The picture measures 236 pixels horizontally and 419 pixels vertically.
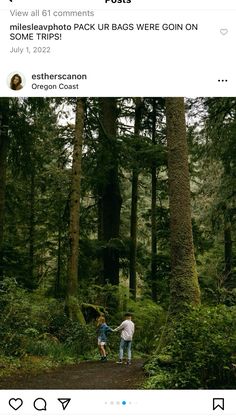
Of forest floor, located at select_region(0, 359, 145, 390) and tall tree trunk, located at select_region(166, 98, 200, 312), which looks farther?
tall tree trunk, located at select_region(166, 98, 200, 312)

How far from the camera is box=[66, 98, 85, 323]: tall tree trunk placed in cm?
1328

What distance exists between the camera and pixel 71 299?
13180 mm

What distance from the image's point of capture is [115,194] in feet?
60.9

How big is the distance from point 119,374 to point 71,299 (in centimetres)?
471

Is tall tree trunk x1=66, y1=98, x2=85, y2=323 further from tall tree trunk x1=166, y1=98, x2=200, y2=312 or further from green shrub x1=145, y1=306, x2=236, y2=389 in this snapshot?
green shrub x1=145, y1=306, x2=236, y2=389
